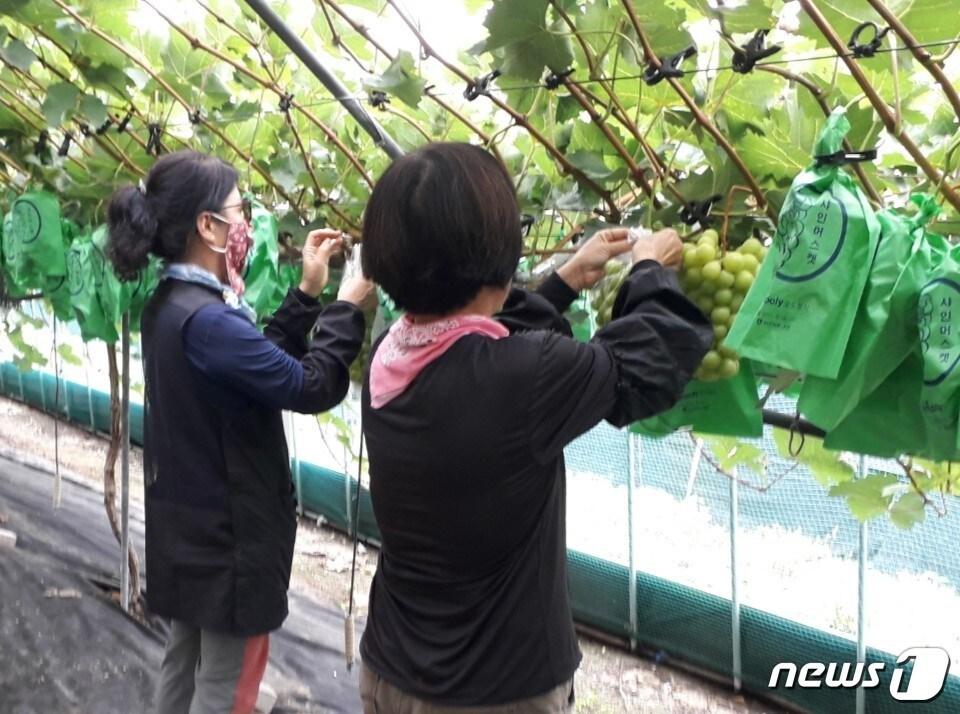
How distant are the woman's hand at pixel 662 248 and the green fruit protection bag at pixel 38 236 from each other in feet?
5.89

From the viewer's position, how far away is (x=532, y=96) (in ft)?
3.26

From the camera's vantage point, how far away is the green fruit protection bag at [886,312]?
0.62 metres

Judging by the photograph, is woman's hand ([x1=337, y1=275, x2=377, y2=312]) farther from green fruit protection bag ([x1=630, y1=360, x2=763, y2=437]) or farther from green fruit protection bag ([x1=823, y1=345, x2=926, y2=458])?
green fruit protection bag ([x1=823, y1=345, x2=926, y2=458])

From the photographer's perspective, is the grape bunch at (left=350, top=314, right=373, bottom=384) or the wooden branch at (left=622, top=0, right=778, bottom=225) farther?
the grape bunch at (left=350, top=314, right=373, bottom=384)

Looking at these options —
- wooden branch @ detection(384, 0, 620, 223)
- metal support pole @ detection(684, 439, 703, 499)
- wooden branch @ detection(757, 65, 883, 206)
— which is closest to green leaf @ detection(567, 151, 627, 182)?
wooden branch @ detection(384, 0, 620, 223)

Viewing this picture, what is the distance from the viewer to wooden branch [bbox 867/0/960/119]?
61 centimetres

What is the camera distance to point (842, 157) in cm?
61

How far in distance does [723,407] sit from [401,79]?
544mm

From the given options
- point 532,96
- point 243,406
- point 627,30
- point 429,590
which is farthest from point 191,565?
point 627,30

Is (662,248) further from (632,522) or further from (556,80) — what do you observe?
(632,522)

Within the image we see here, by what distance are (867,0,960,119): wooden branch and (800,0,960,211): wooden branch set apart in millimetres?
35

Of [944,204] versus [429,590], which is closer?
[944,204]

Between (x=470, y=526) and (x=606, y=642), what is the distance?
6.71 feet

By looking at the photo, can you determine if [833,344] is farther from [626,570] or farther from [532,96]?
[626,570]
